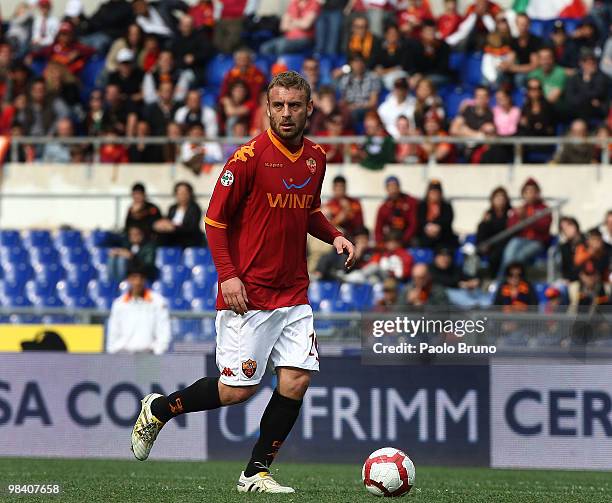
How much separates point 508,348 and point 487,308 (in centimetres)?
48

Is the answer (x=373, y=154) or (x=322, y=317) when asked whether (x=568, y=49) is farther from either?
(x=322, y=317)

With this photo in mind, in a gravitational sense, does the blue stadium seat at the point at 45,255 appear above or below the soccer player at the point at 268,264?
below

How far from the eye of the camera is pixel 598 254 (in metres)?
14.9

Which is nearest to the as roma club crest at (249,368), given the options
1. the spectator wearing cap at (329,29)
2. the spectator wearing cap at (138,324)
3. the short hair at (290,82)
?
the short hair at (290,82)

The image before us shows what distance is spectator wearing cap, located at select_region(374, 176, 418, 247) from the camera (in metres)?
16.1

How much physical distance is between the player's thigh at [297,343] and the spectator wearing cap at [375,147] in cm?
968

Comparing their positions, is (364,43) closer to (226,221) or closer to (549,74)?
(549,74)

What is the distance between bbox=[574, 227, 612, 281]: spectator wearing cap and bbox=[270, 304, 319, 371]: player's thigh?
7716 mm

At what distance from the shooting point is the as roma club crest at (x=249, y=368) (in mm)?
7578

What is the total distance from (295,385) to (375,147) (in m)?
9.88

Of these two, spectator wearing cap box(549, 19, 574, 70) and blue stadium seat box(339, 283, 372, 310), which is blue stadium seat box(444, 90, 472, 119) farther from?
blue stadium seat box(339, 283, 372, 310)

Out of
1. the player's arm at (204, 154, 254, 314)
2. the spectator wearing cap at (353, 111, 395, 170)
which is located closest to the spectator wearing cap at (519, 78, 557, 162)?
the spectator wearing cap at (353, 111, 395, 170)

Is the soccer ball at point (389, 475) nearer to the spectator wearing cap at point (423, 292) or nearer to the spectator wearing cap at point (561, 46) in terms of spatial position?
the spectator wearing cap at point (423, 292)

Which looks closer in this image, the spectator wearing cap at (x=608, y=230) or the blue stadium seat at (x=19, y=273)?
the spectator wearing cap at (x=608, y=230)
